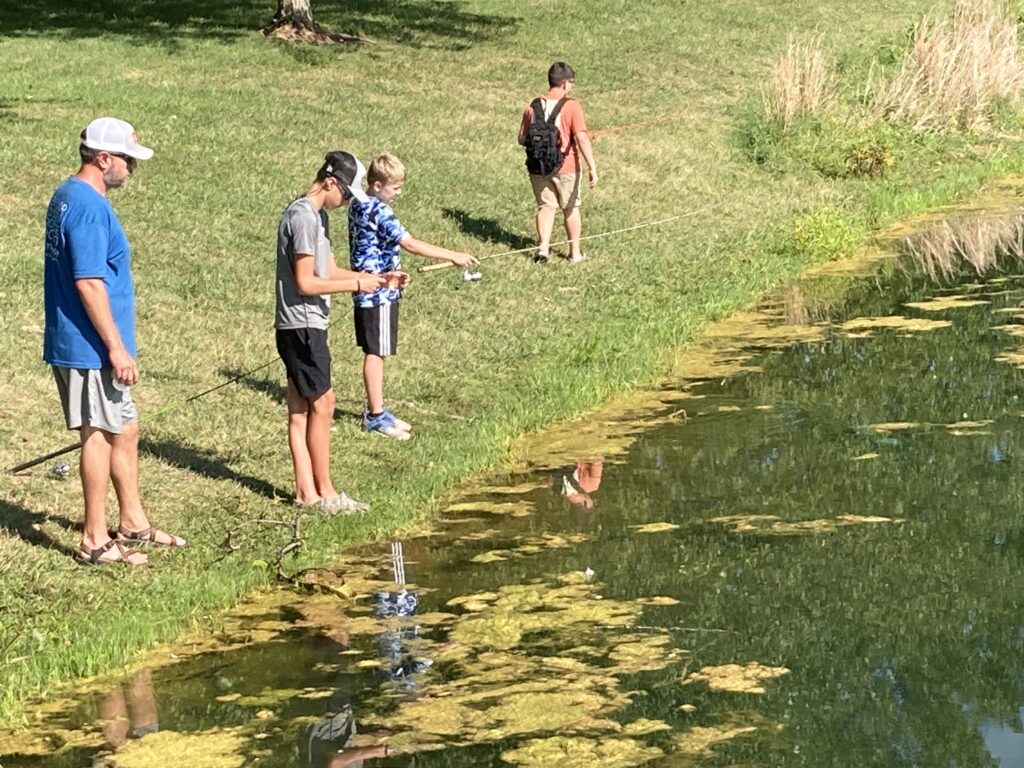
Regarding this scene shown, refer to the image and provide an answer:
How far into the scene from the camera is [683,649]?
6.59m

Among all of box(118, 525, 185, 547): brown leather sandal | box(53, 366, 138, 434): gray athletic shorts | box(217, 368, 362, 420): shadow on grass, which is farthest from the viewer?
box(217, 368, 362, 420): shadow on grass

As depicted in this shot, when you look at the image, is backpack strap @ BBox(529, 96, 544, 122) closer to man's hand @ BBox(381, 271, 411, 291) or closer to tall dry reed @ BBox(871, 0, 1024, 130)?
man's hand @ BBox(381, 271, 411, 291)

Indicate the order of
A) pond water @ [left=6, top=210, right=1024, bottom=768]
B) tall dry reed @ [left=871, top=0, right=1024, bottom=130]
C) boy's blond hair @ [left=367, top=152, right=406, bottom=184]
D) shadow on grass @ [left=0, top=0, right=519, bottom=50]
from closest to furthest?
pond water @ [left=6, top=210, right=1024, bottom=768]
boy's blond hair @ [left=367, top=152, right=406, bottom=184]
tall dry reed @ [left=871, top=0, right=1024, bottom=130]
shadow on grass @ [left=0, top=0, right=519, bottom=50]

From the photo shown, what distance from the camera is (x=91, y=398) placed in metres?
7.46

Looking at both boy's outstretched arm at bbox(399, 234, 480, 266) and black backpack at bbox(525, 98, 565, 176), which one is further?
black backpack at bbox(525, 98, 565, 176)

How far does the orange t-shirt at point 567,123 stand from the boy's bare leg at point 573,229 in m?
0.37

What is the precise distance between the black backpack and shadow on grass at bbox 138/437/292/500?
17.7 ft

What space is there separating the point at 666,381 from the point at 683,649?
478 centimetres

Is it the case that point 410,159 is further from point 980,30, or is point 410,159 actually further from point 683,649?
point 683,649

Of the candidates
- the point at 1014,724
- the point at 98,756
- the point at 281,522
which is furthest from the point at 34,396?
the point at 1014,724

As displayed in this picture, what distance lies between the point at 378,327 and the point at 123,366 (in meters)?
2.73

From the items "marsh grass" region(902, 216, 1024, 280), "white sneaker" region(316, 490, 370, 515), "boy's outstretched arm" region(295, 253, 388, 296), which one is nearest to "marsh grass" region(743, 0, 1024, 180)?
"marsh grass" region(902, 216, 1024, 280)

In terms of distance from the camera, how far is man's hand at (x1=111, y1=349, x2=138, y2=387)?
24.0ft

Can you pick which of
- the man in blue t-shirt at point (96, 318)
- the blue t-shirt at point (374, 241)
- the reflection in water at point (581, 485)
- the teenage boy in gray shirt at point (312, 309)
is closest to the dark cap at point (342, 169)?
the teenage boy in gray shirt at point (312, 309)
